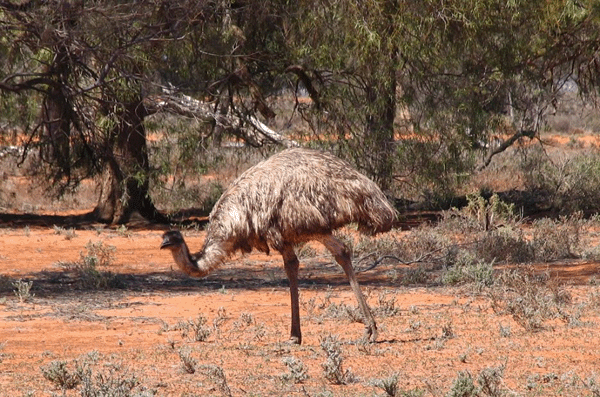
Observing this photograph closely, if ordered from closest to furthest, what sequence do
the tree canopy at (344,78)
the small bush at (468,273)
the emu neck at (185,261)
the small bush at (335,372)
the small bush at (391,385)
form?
the small bush at (391,385) → the small bush at (335,372) → the emu neck at (185,261) → the small bush at (468,273) → the tree canopy at (344,78)

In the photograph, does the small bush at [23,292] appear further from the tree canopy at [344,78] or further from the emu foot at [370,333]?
the emu foot at [370,333]

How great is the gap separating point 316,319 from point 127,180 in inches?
343

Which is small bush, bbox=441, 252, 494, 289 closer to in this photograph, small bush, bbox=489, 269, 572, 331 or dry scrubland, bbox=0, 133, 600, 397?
dry scrubland, bbox=0, 133, 600, 397

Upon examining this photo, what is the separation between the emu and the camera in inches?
314

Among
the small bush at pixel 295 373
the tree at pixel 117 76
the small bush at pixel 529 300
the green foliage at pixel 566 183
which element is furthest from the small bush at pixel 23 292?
the green foliage at pixel 566 183

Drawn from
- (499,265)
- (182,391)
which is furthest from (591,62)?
(182,391)

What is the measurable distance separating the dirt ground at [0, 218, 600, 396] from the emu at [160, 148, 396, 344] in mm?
669

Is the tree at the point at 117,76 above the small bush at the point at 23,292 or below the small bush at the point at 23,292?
above

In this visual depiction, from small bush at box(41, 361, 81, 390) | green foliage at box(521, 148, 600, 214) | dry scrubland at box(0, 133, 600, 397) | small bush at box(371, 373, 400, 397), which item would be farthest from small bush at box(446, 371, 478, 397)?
green foliage at box(521, 148, 600, 214)

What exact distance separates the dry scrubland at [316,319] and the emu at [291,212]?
0.69 metres

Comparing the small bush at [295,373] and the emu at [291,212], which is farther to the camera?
the emu at [291,212]

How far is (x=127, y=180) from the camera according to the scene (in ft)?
58.5

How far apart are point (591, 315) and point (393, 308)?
172 centimetres

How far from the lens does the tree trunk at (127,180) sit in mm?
17125
